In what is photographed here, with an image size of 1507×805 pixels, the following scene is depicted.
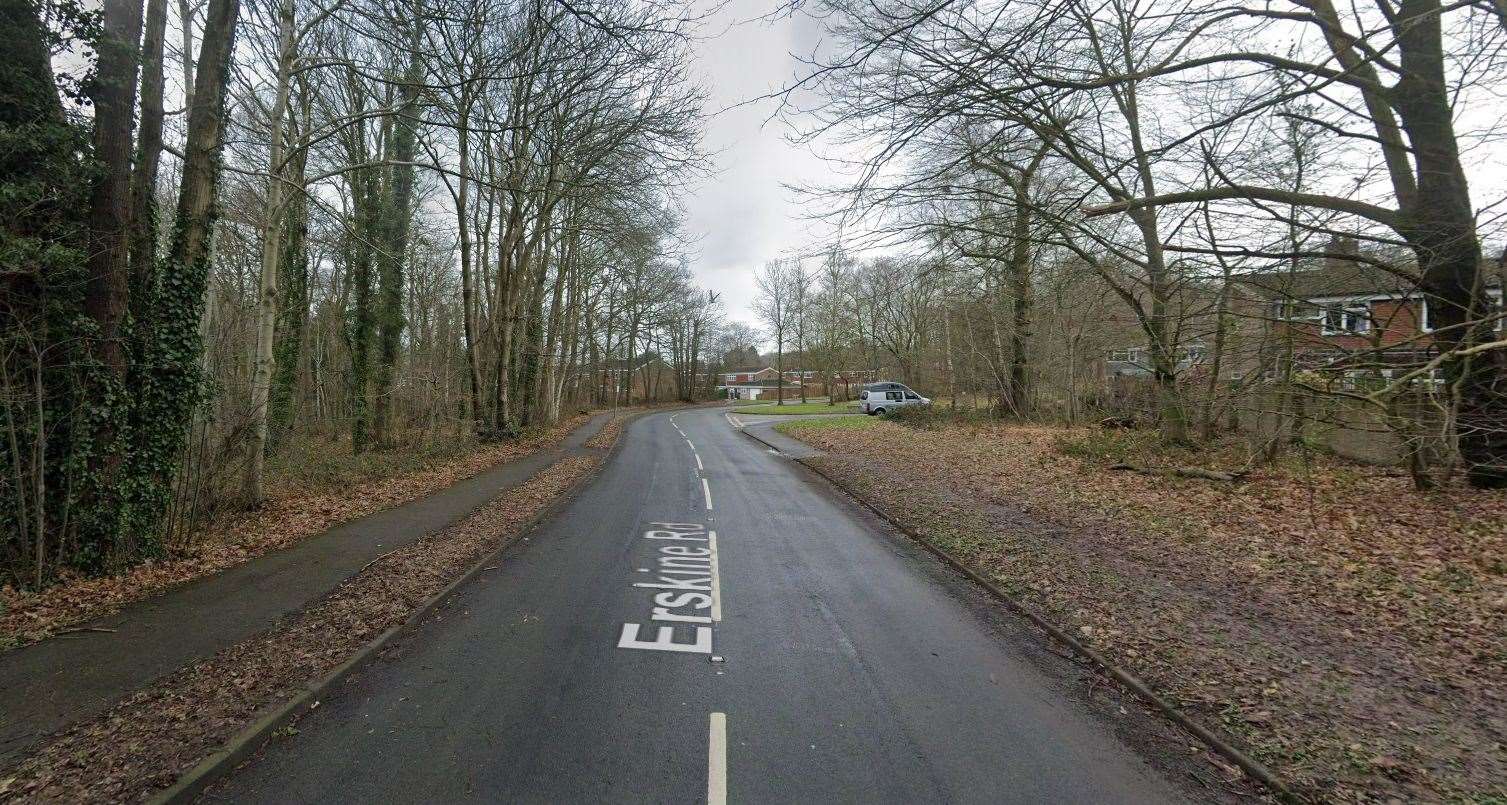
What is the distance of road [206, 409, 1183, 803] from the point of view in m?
3.31

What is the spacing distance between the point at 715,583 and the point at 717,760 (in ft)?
10.6

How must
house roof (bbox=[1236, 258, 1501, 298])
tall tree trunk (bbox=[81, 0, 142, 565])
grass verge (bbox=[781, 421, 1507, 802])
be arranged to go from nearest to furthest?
grass verge (bbox=[781, 421, 1507, 802]), tall tree trunk (bbox=[81, 0, 142, 565]), house roof (bbox=[1236, 258, 1501, 298])

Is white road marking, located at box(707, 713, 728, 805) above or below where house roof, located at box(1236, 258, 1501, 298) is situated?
below

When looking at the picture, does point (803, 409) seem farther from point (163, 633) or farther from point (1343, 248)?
point (163, 633)

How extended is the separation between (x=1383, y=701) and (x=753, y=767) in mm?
4118

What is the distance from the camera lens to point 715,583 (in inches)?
264

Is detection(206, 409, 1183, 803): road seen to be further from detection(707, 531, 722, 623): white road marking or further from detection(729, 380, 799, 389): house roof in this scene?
detection(729, 380, 799, 389): house roof

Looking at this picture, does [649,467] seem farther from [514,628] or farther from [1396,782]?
[1396,782]

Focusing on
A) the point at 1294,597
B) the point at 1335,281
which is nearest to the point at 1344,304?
the point at 1335,281

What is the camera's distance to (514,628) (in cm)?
540

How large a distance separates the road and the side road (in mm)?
1380

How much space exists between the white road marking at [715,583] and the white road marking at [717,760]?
177 cm

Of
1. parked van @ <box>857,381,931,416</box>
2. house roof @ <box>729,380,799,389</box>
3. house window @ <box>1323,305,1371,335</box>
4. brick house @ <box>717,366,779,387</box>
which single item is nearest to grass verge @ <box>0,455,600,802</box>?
house window @ <box>1323,305,1371,335</box>

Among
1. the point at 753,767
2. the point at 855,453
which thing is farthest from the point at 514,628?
the point at 855,453
